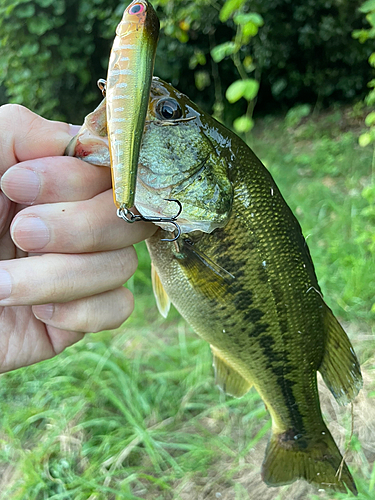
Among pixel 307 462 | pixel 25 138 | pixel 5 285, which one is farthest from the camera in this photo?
pixel 307 462

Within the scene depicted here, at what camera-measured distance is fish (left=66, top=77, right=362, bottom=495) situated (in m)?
1.03

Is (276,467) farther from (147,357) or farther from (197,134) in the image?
(147,357)

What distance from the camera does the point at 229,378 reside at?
156 centimetres

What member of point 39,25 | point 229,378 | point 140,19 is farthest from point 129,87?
point 39,25

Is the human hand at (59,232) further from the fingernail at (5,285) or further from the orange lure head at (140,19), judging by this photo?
the orange lure head at (140,19)

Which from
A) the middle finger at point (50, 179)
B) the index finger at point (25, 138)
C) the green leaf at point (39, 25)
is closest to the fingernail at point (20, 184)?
the middle finger at point (50, 179)

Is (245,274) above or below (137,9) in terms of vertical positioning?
below

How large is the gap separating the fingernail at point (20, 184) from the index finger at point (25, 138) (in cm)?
11

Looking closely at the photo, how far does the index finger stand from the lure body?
38 cm

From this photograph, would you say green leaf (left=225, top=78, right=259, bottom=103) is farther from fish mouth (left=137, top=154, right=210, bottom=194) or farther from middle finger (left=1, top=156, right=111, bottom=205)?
middle finger (left=1, top=156, right=111, bottom=205)

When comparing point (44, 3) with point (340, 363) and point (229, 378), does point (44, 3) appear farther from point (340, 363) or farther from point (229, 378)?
point (340, 363)

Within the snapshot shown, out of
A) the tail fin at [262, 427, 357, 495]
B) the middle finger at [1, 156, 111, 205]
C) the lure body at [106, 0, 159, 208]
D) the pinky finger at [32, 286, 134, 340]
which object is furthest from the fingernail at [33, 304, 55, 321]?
the tail fin at [262, 427, 357, 495]

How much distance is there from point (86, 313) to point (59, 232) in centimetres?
26

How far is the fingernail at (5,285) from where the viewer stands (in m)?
0.93
